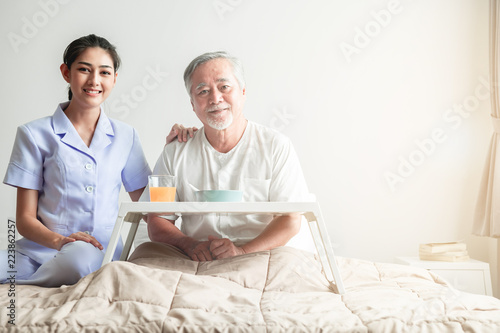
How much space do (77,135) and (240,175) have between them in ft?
2.01

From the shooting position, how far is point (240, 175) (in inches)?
Answer: 75.0

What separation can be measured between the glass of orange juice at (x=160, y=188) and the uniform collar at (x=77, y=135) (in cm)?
47

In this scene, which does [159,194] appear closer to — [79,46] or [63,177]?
[63,177]

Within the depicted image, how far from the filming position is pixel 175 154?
6.55ft

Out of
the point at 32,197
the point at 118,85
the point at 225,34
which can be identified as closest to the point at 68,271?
the point at 32,197

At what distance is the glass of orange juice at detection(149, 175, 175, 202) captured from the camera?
59.9 inches

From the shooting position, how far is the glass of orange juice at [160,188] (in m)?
1.52

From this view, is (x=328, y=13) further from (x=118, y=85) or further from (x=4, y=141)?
(x=4, y=141)

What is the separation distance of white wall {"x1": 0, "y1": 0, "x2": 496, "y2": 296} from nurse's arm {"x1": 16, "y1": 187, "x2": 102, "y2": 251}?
1.22m

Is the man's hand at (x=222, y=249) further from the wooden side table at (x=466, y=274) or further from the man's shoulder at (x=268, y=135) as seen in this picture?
the wooden side table at (x=466, y=274)

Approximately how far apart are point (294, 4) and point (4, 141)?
190cm

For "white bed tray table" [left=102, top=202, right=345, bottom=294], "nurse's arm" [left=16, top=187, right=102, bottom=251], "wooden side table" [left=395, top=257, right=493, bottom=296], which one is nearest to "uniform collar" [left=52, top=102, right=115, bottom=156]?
"nurse's arm" [left=16, top=187, right=102, bottom=251]

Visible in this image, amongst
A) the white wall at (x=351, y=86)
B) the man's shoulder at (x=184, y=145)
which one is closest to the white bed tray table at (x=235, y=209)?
the man's shoulder at (x=184, y=145)

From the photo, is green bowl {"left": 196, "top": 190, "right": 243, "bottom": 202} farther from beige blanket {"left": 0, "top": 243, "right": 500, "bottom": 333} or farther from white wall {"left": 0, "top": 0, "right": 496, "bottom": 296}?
white wall {"left": 0, "top": 0, "right": 496, "bottom": 296}
